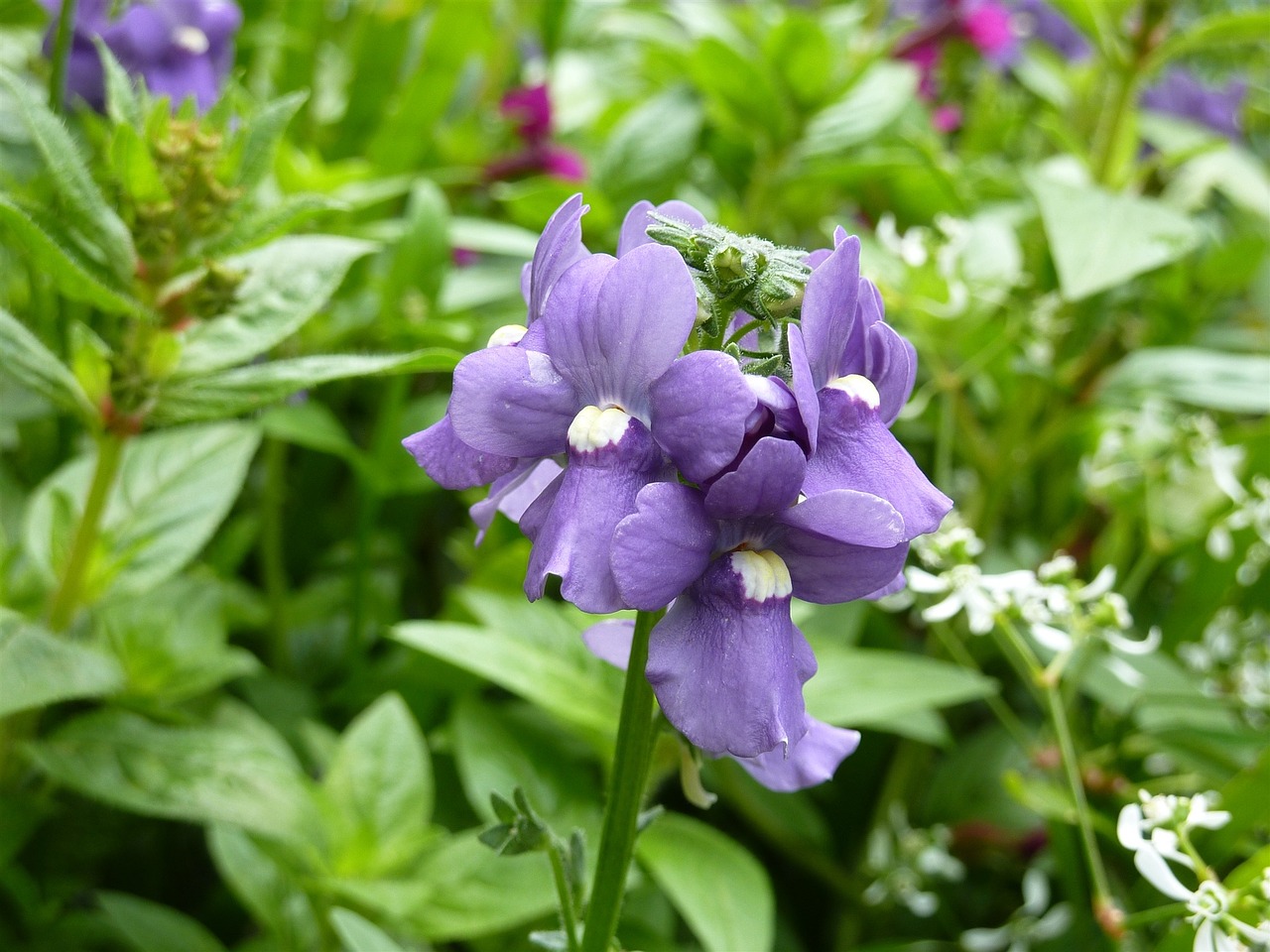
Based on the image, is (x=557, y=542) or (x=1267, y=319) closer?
(x=557, y=542)

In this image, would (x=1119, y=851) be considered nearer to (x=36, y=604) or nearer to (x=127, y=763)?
(x=127, y=763)

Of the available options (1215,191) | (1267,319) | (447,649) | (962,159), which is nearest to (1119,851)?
(447,649)

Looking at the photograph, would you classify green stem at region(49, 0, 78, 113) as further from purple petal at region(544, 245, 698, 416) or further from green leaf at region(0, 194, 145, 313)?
purple petal at region(544, 245, 698, 416)

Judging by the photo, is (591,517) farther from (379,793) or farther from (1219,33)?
(1219,33)

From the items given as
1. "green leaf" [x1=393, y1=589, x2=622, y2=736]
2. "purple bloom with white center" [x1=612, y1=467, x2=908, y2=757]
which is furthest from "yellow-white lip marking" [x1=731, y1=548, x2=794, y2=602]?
"green leaf" [x1=393, y1=589, x2=622, y2=736]

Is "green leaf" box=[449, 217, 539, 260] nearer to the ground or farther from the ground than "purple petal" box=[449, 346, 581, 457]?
nearer to the ground

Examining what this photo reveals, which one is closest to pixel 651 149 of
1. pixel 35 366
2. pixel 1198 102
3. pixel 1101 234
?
pixel 1101 234
